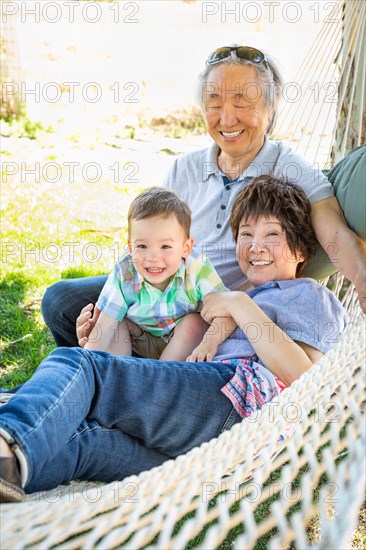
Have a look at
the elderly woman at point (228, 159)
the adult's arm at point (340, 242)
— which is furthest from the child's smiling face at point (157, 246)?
the adult's arm at point (340, 242)

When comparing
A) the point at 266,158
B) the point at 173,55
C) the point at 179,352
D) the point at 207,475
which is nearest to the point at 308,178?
the point at 266,158

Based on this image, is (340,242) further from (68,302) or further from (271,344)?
(68,302)

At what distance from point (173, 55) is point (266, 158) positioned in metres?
4.97

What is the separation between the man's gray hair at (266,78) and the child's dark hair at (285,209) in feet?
1.12

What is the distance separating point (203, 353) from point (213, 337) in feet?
0.17

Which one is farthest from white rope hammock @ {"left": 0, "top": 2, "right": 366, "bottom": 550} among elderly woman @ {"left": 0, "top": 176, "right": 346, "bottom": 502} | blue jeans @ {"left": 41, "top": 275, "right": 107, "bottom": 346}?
blue jeans @ {"left": 41, "top": 275, "right": 107, "bottom": 346}

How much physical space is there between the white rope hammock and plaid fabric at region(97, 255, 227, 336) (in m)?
0.50

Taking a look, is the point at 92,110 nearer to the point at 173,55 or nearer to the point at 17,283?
the point at 173,55

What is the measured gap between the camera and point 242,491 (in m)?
1.31

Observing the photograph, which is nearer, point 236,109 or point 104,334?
point 104,334

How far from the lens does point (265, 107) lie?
2.16 m

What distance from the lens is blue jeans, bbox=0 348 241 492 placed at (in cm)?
141

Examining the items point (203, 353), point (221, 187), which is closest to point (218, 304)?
point (203, 353)

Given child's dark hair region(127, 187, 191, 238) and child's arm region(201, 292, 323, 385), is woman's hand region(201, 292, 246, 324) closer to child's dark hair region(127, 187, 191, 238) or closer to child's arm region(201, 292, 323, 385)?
child's arm region(201, 292, 323, 385)
